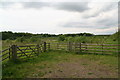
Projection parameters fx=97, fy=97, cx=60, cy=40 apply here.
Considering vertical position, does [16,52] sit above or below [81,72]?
above

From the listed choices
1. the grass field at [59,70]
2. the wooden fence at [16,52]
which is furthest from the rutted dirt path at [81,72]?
the wooden fence at [16,52]

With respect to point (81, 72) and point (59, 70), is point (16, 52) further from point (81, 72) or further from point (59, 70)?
point (81, 72)

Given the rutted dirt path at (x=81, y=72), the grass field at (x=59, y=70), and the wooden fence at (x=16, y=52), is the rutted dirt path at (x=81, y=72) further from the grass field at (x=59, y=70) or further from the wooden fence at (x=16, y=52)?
the wooden fence at (x=16, y=52)

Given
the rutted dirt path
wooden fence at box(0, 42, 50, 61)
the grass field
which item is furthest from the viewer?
wooden fence at box(0, 42, 50, 61)

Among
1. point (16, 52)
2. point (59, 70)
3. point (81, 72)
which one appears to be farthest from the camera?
point (16, 52)

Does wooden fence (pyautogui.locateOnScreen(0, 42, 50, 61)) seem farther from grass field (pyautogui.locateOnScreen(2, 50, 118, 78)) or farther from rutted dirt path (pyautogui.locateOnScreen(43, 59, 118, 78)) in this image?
rutted dirt path (pyautogui.locateOnScreen(43, 59, 118, 78))

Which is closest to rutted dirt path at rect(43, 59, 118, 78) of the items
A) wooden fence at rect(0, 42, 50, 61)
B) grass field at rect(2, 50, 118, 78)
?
grass field at rect(2, 50, 118, 78)

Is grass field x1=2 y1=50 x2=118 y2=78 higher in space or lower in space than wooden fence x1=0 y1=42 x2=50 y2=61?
lower

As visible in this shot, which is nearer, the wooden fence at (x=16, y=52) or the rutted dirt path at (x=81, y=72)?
the rutted dirt path at (x=81, y=72)

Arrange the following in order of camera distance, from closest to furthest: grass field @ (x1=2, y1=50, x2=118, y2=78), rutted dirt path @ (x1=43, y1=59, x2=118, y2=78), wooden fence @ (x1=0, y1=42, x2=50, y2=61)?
rutted dirt path @ (x1=43, y1=59, x2=118, y2=78) → grass field @ (x1=2, y1=50, x2=118, y2=78) → wooden fence @ (x1=0, y1=42, x2=50, y2=61)

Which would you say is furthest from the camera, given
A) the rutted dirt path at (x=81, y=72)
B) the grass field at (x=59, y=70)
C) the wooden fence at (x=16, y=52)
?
the wooden fence at (x=16, y=52)

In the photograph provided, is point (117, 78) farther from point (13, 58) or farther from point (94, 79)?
point (13, 58)

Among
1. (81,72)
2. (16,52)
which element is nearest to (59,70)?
(81,72)

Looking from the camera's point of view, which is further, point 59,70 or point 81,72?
point 59,70
